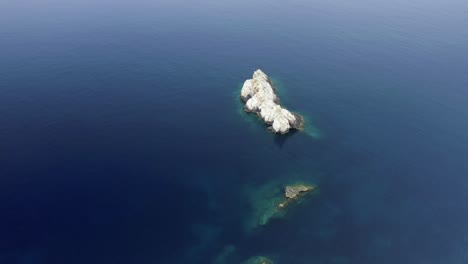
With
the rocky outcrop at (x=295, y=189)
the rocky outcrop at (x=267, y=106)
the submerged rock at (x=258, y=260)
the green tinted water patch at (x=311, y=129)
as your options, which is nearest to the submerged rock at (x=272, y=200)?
the rocky outcrop at (x=295, y=189)

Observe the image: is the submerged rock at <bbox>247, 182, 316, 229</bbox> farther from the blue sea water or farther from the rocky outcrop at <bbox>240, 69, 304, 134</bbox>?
the rocky outcrop at <bbox>240, 69, 304, 134</bbox>

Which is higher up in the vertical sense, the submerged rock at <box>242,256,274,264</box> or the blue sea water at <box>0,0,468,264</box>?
the blue sea water at <box>0,0,468,264</box>

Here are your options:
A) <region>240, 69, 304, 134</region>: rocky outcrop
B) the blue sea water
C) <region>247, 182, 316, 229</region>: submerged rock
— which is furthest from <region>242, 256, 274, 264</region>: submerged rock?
<region>240, 69, 304, 134</region>: rocky outcrop

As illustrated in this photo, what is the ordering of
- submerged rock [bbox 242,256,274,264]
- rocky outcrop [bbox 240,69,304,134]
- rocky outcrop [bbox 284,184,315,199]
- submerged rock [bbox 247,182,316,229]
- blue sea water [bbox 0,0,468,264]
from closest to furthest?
submerged rock [bbox 242,256,274,264], blue sea water [bbox 0,0,468,264], submerged rock [bbox 247,182,316,229], rocky outcrop [bbox 284,184,315,199], rocky outcrop [bbox 240,69,304,134]

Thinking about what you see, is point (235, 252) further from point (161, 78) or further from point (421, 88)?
point (421, 88)

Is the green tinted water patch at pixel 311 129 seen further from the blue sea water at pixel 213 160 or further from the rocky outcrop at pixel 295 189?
the rocky outcrop at pixel 295 189

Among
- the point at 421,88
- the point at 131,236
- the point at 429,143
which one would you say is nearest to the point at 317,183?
the point at 429,143
